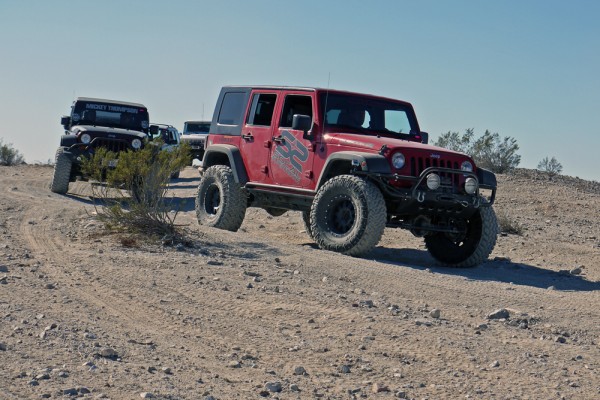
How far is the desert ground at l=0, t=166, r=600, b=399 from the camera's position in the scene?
5195 mm

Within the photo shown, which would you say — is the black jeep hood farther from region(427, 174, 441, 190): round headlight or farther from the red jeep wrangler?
region(427, 174, 441, 190): round headlight

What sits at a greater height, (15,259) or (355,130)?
(355,130)

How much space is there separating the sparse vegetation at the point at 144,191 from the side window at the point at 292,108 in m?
1.36


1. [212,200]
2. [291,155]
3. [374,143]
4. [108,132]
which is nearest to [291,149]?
[291,155]

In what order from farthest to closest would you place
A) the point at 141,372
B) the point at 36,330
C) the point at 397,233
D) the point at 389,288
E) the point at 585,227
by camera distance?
1. the point at 585,227
2. the point at 397,233
3. the point at 389,288
4. the point at 36,330
5. the point at 141,372

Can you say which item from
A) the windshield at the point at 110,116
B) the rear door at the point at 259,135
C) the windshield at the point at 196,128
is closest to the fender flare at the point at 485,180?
the rear door at the point at 259,135

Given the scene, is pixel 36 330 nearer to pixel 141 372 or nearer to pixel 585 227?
pixel 141 372

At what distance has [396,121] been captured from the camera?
12.1 m

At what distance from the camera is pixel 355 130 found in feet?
37.9

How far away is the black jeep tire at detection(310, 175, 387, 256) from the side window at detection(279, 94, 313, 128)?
129 centimetres

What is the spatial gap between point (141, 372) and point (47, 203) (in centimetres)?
990

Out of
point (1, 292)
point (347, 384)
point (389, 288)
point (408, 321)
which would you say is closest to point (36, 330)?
point (1, 292)

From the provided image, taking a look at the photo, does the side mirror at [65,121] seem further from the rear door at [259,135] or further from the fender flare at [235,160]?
the rear door at [259,135]

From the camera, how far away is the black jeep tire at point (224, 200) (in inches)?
495
